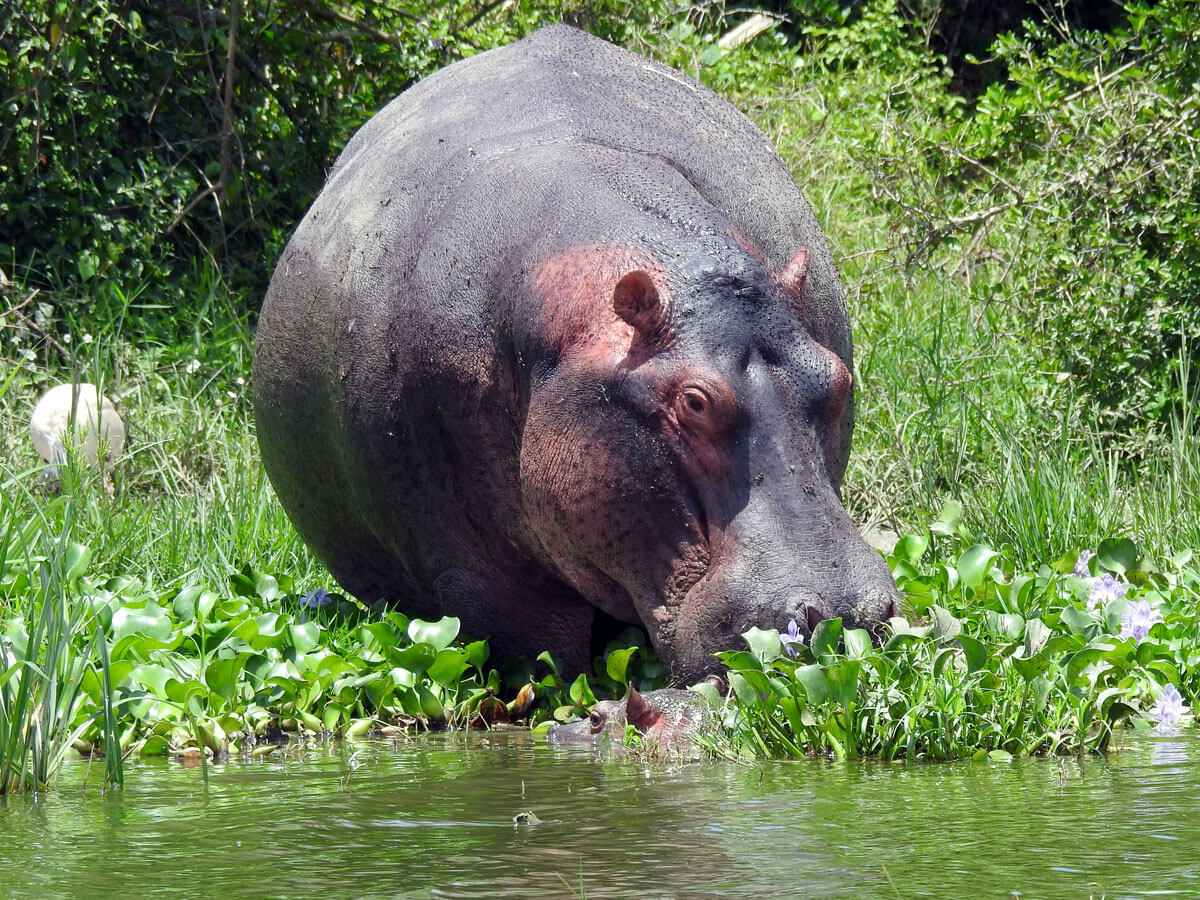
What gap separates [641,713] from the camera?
3773 mm

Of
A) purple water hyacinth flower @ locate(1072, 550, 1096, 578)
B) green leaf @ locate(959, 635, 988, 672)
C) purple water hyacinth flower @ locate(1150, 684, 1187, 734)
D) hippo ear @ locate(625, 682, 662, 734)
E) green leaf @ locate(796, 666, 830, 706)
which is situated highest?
purple water hyacinth flower @ locate(1072, 550, 1096, 578)

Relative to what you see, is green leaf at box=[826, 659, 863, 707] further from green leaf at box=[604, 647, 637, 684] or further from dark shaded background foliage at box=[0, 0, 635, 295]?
dark shaded background foliage at box=[0, 0, 635, 295]

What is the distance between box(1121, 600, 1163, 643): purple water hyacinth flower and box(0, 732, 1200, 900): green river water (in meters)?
0.56

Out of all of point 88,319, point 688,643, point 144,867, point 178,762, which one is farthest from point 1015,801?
point 88,319

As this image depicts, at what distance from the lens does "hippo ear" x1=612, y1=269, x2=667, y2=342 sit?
3.92 m

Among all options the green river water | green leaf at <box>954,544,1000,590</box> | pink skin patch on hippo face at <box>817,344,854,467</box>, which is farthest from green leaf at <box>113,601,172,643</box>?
green leaf at <box>954,544,1000,590</box>

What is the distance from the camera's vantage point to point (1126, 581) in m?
4.96

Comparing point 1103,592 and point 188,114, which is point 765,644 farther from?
point 188,114

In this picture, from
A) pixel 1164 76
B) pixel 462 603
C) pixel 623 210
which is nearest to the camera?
pixel 623 210

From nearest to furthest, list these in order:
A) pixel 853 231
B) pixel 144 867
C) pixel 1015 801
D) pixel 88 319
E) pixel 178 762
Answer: pixel 144 867
pixel 1015 801
pixel 178 762
pixel 88 319
pixel 853 231

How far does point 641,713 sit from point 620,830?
0.92 meters

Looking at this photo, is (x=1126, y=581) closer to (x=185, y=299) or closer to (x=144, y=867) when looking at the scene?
(x=144, y=867)

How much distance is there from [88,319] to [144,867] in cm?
616

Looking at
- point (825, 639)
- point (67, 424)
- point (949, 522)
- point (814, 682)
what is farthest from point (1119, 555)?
point (67, 424)
